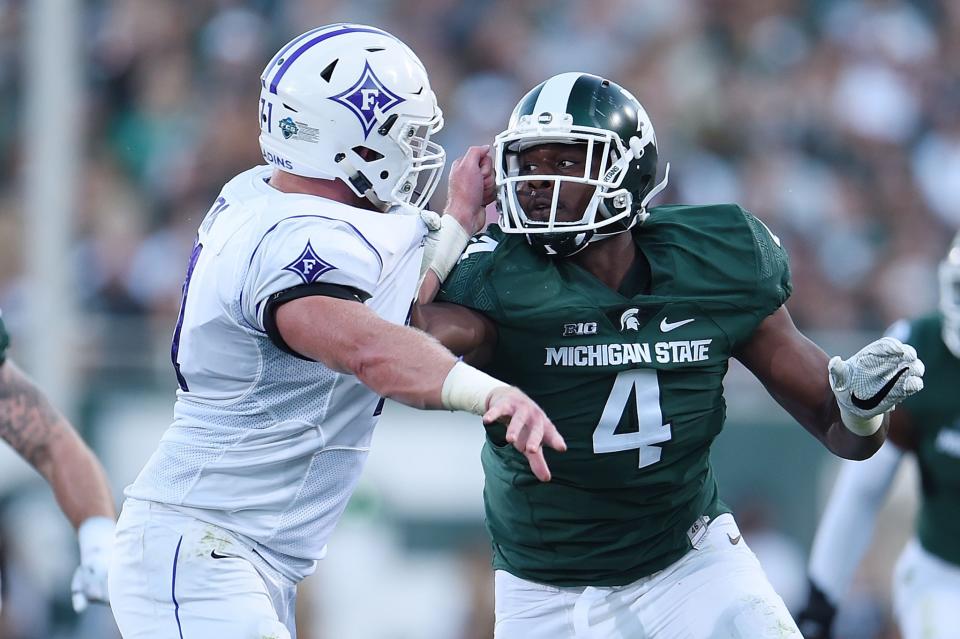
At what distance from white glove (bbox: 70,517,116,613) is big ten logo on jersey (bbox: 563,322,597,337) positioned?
1218 mm

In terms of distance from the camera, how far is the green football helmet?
3.54 m

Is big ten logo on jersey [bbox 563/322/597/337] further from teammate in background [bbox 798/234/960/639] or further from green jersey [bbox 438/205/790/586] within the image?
teammate in background [bbox 798/234/960/639]

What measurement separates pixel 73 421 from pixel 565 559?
145 inches

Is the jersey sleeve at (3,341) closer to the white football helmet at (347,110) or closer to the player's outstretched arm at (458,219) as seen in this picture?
the white football helmet at (347,110)

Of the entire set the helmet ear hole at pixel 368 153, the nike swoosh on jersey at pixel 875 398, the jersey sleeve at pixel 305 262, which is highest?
the helmet ear hole at pixel 368 153

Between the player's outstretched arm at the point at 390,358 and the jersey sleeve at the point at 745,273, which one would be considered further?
the jersey sleeve at the point at 745,273

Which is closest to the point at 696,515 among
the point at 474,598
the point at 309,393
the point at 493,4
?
the point at 309,393

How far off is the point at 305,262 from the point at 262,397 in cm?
35

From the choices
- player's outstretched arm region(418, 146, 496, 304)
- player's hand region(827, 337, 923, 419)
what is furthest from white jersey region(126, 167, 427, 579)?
player's hand region(827, 337, 923, 419)

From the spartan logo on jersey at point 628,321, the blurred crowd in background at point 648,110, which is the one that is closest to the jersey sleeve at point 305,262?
the spartan logo on jersey at point 628,321

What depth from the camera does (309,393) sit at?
126 inches

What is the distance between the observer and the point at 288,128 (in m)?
3.35

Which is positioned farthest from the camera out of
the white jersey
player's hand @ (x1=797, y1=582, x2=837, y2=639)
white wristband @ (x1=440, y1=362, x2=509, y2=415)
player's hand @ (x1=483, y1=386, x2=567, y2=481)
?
player's hand @ (x1=797, y1=582, x2=837, y2=639)

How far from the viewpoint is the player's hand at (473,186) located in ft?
12.2
